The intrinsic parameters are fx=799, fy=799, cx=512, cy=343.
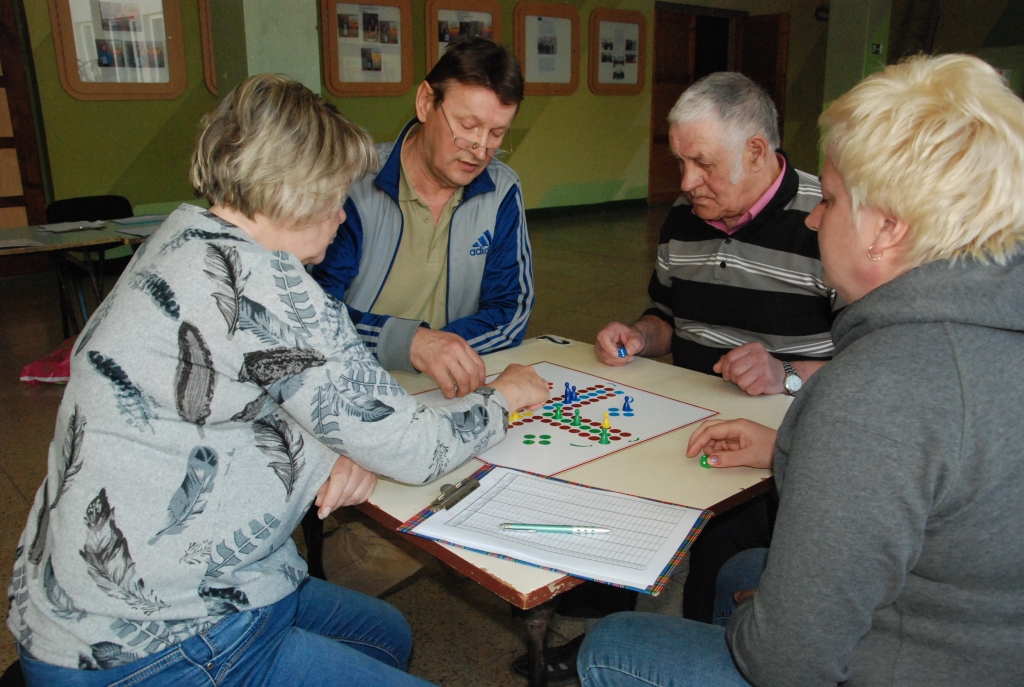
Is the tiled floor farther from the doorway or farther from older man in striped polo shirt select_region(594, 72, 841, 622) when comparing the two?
the doorway

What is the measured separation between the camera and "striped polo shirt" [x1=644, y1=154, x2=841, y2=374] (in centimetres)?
199

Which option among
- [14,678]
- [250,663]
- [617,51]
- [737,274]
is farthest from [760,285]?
[617,51]

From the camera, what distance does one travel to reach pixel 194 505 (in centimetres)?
104

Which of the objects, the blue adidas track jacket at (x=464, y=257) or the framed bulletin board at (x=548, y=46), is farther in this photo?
the framed bulletin board at (x=548, y=46)

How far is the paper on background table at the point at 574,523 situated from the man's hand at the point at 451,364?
0.36 metres

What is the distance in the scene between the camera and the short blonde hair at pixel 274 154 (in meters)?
1.11

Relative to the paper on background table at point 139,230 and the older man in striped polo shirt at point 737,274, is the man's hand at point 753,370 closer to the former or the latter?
the older man in striped polo shirt at point 737,274

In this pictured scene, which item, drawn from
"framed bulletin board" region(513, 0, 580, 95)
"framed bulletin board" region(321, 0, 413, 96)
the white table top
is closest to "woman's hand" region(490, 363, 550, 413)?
the white table top

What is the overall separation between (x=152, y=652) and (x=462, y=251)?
1.36m

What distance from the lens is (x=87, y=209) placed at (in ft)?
17.1

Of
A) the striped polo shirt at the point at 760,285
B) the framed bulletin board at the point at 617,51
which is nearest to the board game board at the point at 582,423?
the striped polo shirt at the point at 760,285

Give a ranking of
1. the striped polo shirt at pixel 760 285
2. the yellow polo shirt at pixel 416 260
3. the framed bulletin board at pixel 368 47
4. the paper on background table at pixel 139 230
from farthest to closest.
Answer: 1. the framed bulletin board at pixel 368 47
2. the paper on background table at pixel 139 230
3. the yellow polo shirt at pixel 416 260
4. the striped polo shirt at pixel 760 285

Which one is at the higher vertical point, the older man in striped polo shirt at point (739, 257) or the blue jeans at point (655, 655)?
the older man in striped polo shirt at point (739, 257)

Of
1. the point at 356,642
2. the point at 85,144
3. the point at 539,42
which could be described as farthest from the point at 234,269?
the point at 539,42
